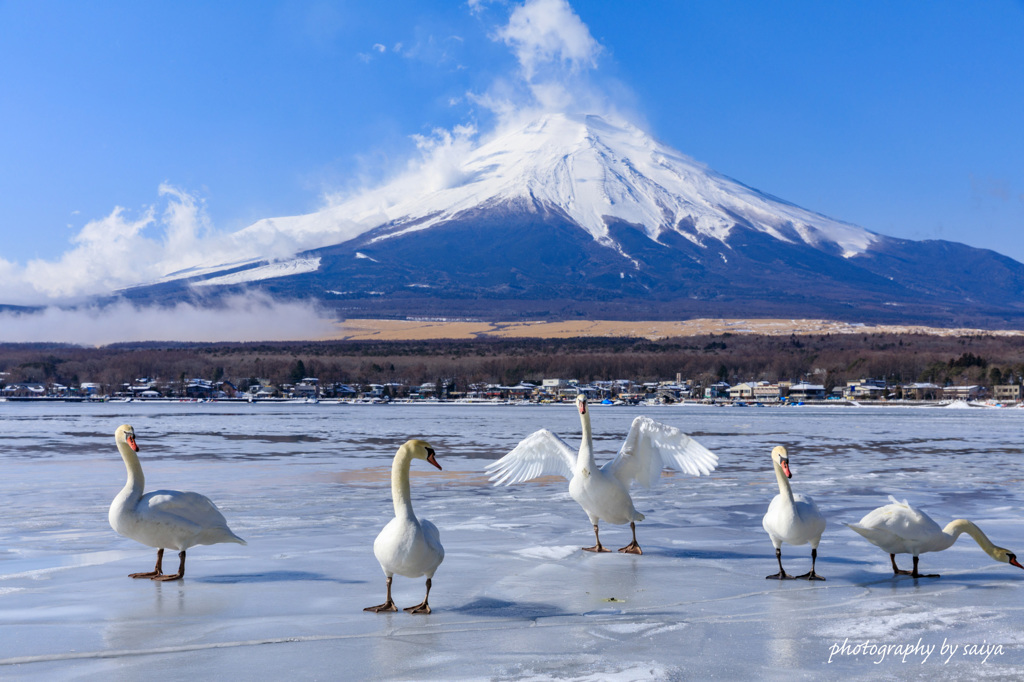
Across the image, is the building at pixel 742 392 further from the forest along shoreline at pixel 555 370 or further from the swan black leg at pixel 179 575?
the swan black leg at pixel 179 575

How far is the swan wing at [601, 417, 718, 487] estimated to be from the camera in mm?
11484

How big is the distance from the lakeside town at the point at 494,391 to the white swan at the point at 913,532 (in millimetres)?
121783

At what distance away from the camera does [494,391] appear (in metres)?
147

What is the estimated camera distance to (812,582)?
29.3 ft

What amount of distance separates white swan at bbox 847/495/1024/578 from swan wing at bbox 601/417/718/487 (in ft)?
8.39

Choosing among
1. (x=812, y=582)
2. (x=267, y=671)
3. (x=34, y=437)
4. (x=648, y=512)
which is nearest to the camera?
(x=267, y=671)

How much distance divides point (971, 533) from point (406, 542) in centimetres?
534

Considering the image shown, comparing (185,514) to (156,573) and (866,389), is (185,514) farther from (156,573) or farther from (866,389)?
(866,389)

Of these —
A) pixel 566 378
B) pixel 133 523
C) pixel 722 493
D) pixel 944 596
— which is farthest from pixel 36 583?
pixel 566 378

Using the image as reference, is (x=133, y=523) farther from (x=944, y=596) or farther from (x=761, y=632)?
(x=944, y=596)

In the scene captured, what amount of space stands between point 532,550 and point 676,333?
188675 millimetres

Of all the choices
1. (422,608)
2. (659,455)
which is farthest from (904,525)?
(422,608)

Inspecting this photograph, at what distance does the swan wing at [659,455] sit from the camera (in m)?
11.5

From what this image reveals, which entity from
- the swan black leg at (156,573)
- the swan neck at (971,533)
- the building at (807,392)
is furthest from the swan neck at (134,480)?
the building at (807,392)
